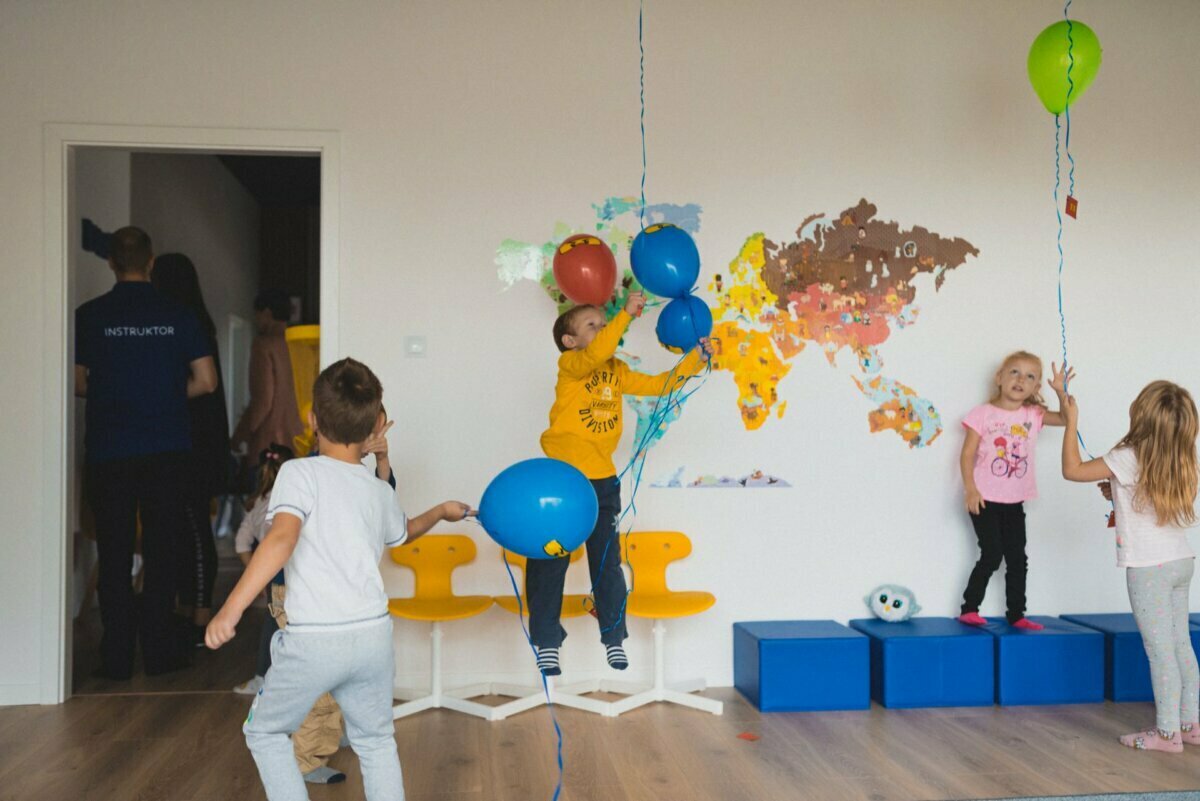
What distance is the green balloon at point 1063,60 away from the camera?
11.2ft

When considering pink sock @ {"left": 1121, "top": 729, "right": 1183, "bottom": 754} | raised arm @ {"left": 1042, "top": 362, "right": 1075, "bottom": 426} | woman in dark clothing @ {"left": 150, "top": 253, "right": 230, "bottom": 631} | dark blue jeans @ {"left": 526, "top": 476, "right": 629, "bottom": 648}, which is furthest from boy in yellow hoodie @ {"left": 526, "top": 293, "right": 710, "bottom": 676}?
woman in dark clothing @ {"left": 150, "top": 253, "right": 230, "bottom": 631}

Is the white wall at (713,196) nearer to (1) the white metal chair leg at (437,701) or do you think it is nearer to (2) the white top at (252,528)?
(1) the white metal chair leg at (437,701)

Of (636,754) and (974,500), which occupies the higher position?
(974,500)

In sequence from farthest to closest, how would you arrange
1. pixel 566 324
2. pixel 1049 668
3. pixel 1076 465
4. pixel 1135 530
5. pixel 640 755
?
pixel 1049 668 → pixel 566 324 → pixel 1076 465 → pixel 1135 530 → pixel 640 755

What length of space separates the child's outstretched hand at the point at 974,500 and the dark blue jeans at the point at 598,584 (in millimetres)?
1455

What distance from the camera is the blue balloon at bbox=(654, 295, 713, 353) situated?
312cm

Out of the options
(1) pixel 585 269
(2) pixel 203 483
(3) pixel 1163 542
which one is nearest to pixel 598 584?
(1) pixel 585 269

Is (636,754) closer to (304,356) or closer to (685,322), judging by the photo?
(685,322)

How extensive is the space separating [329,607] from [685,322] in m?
1.50

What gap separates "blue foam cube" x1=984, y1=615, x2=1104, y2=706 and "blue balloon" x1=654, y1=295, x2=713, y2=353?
1.66 metres

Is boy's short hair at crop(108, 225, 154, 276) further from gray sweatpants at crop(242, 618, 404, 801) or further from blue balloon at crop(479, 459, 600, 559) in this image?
gray sweatpants at crop(242, 618, 404, 801)

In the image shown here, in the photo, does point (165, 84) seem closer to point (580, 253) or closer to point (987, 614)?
point (580, 253)

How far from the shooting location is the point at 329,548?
6.86ft

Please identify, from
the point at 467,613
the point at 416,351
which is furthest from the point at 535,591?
the point at 416,351
